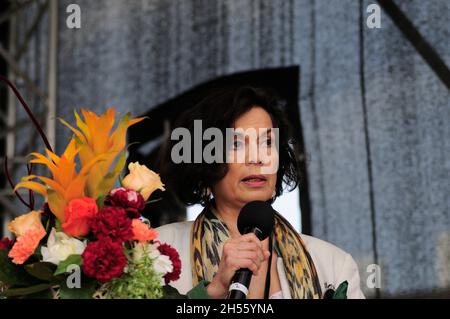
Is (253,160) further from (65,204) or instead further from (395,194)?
(395,194)

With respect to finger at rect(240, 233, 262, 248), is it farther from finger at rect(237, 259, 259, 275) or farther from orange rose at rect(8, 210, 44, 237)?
orange rose at rect(8, 210, 44, 237)

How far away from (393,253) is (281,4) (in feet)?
4.36

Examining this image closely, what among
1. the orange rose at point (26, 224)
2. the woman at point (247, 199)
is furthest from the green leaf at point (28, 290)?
the woman at point (247, 199)

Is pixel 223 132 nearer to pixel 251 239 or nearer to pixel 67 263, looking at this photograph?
pixel 251 239

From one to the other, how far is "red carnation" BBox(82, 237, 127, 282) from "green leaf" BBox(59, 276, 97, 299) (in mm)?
22

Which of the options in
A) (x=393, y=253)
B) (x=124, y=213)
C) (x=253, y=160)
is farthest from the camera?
(x=393, y=253)

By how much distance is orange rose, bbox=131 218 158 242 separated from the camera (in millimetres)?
1210

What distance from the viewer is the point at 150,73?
3936 mm

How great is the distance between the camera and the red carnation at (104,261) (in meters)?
1.15

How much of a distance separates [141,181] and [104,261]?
193mm

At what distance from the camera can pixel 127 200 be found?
124cm

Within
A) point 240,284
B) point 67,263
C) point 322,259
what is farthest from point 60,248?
point 322,259
